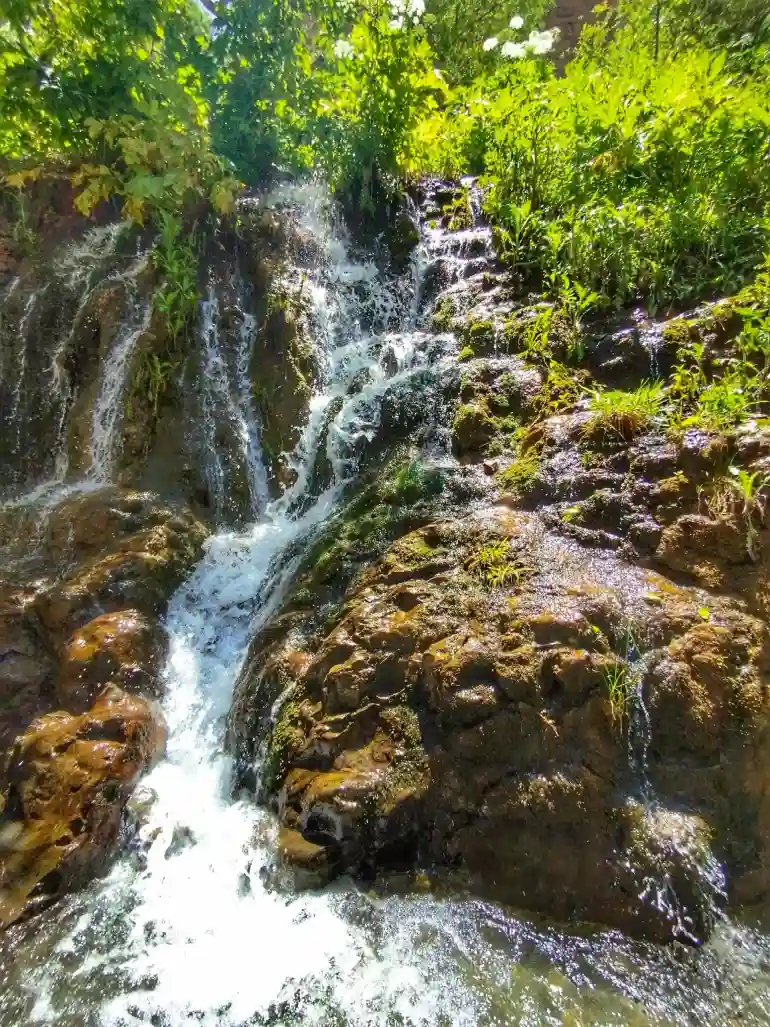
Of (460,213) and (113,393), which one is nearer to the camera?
(113,393)

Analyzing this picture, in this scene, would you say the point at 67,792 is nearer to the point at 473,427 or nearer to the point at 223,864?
the point at 223,864

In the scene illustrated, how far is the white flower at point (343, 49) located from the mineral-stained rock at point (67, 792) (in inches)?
269

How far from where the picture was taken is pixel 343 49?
6.51 meters

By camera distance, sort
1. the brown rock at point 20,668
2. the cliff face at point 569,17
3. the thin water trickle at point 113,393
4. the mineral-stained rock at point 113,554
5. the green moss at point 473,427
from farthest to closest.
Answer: the cliff face at point 569,17, the thin water trickle at point 113,393, the mineral-stained rock at point 113,554, the green moss at point 473,427, the brown rock at point 20,668

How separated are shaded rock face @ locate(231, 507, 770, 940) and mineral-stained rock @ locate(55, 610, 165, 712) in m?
1.38

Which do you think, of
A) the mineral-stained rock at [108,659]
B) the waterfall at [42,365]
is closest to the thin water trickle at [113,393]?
the waterfall at [42,365]

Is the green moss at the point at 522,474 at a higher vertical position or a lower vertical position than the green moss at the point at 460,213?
lower

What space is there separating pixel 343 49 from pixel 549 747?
7.26 metres

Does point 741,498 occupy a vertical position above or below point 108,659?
above

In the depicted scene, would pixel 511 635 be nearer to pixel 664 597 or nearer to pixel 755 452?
pixel 664 597

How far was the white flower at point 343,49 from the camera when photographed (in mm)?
6504

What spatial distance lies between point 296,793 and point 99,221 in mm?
7938

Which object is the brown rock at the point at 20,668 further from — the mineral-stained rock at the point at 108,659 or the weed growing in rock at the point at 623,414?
the weed growing in rock at the point at 623,414

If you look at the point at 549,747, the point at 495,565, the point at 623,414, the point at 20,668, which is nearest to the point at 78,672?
the point at 20,668
